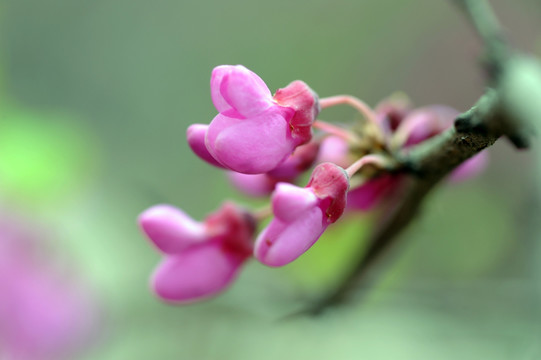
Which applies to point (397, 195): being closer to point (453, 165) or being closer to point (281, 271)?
point (453, 165)

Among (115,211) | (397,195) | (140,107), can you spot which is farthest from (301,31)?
(397,195)

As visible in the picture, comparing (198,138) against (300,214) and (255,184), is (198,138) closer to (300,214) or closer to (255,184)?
(300,214)

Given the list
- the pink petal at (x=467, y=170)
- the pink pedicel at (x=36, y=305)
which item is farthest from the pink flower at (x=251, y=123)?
the pink pedicel at (x=36, y=305)

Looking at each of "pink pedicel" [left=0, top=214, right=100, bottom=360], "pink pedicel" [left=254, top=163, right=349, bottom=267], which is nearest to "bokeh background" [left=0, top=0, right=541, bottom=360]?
"pink pedicel" [left=0, top=214, right=100, bottom=360]

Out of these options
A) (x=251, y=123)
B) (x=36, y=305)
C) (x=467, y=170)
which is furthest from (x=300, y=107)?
(x=36, y=305)

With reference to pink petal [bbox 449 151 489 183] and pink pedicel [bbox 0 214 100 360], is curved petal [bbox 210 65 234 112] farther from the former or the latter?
pink pedicel [bbox 0 214 100 360]
